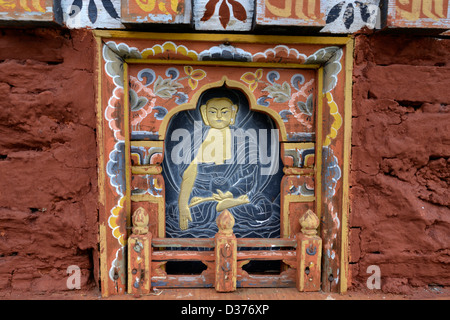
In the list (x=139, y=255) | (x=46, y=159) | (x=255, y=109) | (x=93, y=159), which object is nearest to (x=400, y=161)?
(x=255, y=109)

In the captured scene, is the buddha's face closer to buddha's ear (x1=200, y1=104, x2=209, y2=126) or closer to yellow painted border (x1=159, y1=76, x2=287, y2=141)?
buddha's ear (x1=200, y1=104, x2=209, y2=126)

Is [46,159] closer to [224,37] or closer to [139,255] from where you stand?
[139,255]

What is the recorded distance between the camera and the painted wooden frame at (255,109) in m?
2.08

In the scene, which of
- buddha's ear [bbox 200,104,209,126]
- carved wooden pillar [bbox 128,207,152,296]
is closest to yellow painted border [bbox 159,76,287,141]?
buddha's ear [bbox 200,104,209,126]

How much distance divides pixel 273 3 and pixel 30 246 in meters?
2.39

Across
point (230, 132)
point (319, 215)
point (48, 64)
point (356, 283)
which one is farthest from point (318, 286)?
point (48, 64)

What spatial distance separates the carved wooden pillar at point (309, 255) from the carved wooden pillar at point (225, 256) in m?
0.49

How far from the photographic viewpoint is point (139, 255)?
85.0 inches

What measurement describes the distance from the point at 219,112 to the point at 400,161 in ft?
4.63

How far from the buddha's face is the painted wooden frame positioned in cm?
24

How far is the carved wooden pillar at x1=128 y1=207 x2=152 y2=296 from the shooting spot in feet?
7.05

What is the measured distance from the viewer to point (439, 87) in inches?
84.3

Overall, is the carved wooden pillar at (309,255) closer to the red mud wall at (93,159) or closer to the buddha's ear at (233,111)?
the red mud wall at (93,159)

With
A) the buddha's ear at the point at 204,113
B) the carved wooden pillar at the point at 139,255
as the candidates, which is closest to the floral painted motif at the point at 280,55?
the buddha's ear at the point at 204,113
